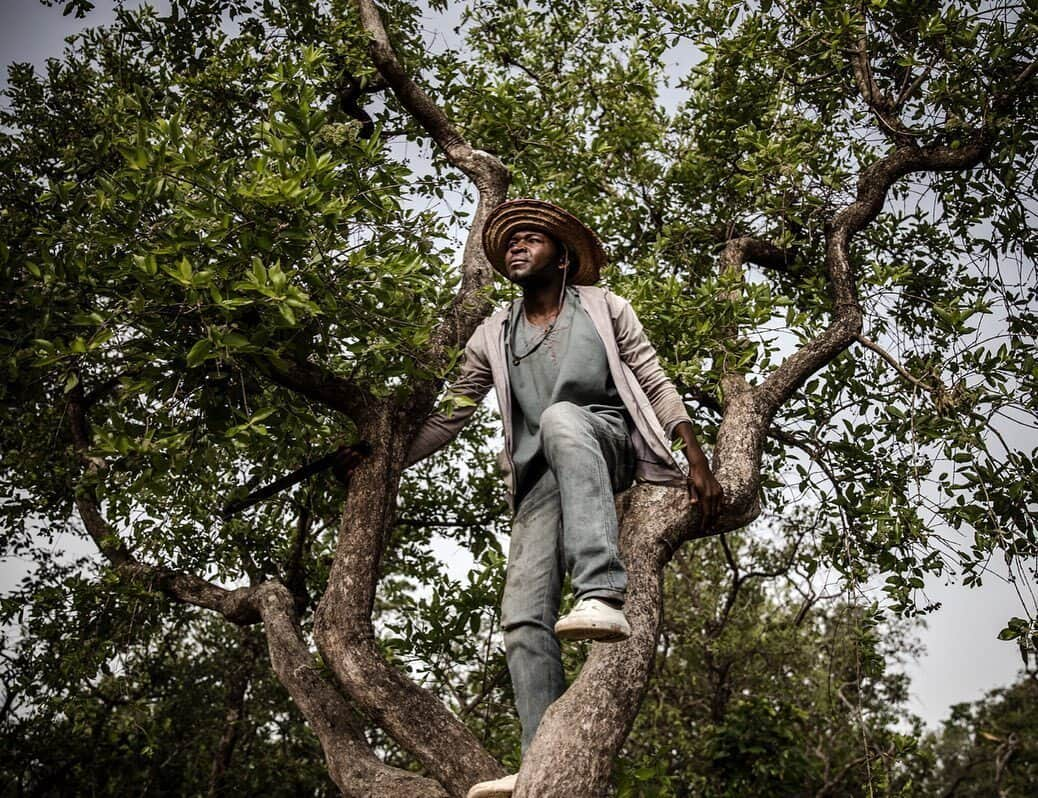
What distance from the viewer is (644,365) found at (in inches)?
133

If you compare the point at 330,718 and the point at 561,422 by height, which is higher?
the point at 561,422

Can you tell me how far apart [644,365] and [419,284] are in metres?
0.90

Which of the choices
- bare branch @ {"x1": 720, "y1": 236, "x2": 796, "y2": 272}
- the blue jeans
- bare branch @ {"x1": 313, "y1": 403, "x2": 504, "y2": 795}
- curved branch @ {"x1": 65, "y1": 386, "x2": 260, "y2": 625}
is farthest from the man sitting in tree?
bare branch @ {"x1": 720, "y1": 236, "x2": 796, "y2": 272}

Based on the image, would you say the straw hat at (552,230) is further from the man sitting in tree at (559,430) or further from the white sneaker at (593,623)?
the white sneaker at (593,623)

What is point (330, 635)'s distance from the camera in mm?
3318

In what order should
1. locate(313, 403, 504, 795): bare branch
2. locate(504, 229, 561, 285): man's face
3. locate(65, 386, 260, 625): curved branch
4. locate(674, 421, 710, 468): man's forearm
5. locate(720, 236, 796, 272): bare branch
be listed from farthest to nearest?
locate(720, 236, 796, 272): bare branch
locate(65, 386, 260, 625): curved branch
locate(504, 229, 561, 285): man's face
locate(674, 421, 710, 468): man's forearm
locate(313, 403, 504, 795): bare branch

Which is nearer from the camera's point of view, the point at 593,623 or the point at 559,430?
the point at 593,623

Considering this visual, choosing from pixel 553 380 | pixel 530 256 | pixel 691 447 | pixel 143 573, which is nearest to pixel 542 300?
pixel 530 256

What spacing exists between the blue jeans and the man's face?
77 cm

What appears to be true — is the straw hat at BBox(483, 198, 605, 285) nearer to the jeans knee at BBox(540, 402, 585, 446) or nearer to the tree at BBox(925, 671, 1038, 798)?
the jeans knee at BBox(540, 402, 585, 446)

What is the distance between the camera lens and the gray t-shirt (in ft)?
10.6

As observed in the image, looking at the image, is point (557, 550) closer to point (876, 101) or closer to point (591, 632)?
point (591, 632)

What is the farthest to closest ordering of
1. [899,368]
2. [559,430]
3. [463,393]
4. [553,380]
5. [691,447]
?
[899,368], [463,393], [553,380], [691,447], [559,430]

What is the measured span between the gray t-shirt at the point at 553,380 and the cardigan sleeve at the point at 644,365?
4.2 inches
